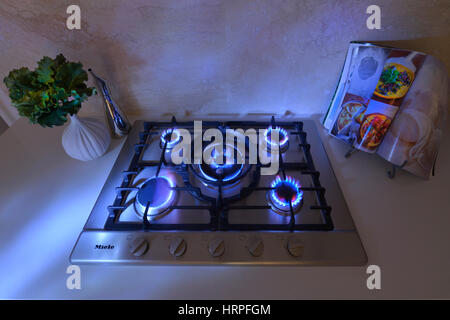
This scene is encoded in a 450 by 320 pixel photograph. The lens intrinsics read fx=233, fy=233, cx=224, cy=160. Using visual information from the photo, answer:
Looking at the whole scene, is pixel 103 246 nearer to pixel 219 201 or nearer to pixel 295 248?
pixel 219 201

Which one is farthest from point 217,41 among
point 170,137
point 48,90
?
point 48,90

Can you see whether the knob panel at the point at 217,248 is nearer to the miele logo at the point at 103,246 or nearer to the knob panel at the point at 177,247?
the knob panel at the point at 177,247

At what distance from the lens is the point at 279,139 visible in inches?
29.4

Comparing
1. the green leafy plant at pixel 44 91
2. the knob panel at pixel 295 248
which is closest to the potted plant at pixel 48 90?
the green leafy plant at pixel 44 91

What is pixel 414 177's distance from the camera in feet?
2.13

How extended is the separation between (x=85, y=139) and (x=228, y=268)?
1.78 ft

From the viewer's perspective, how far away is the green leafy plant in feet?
1.83

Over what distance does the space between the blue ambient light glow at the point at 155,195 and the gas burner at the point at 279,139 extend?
1.07ft

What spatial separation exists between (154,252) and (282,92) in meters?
0.62

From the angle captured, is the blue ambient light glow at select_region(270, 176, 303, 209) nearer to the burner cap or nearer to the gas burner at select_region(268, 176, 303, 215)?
the gas burner at select_region(268, 176, 303, 215)

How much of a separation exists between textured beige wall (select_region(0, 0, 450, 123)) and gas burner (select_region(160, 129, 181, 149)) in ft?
0.41

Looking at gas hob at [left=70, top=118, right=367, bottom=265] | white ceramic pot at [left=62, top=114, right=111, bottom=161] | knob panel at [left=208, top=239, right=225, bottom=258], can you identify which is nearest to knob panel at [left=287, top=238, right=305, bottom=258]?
gas hob at [left=70, top=118, right=367, bottom=265]

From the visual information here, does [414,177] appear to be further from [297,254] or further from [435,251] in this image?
[297,254]
